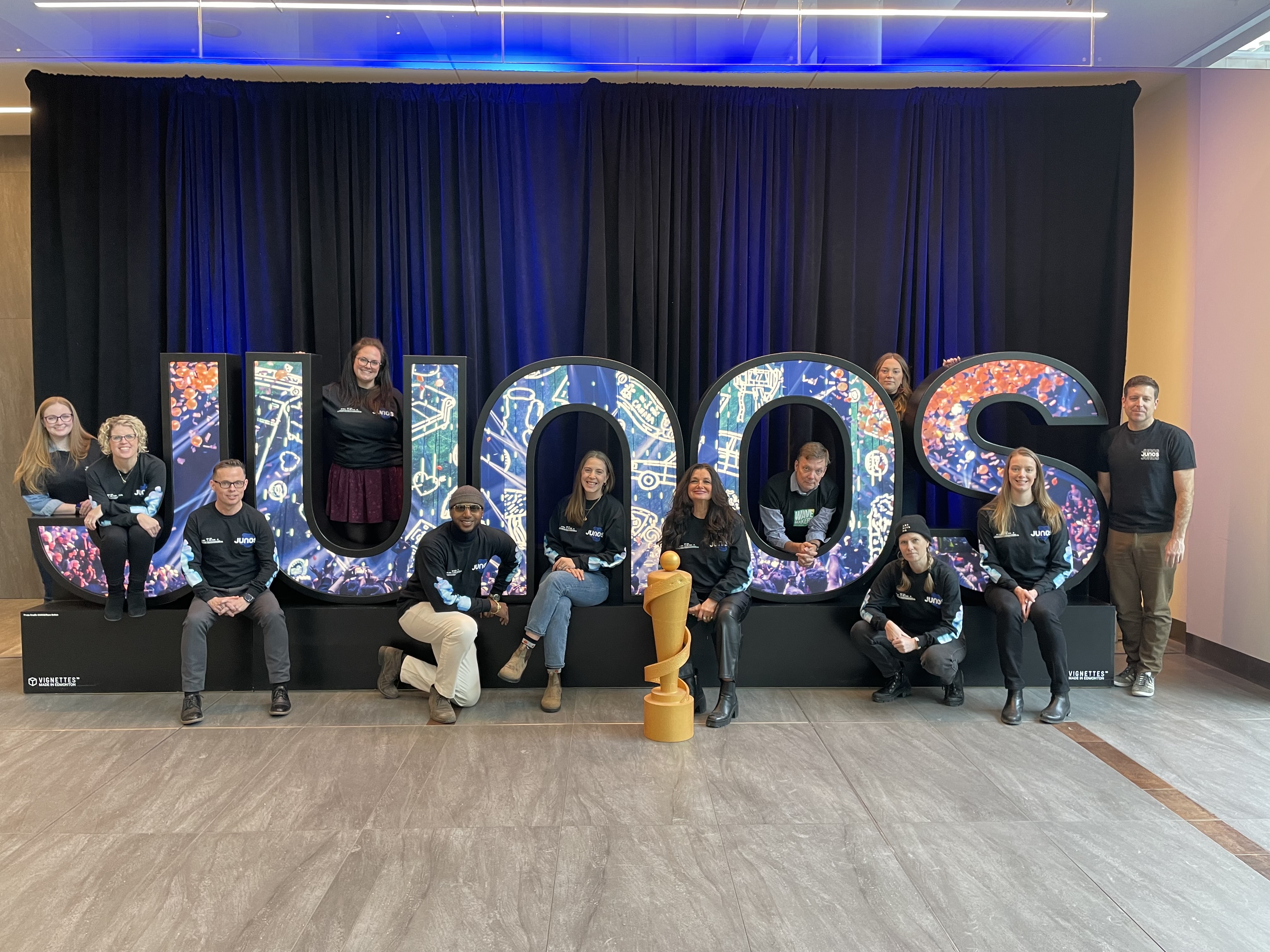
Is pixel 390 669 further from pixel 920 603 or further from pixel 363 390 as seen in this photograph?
pixel 920 603

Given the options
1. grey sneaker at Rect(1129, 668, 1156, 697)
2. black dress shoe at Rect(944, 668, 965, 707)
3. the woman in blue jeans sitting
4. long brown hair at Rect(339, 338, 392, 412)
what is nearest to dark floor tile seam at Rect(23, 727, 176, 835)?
the woman in blue jeans sitting

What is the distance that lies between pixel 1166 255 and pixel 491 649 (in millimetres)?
4655

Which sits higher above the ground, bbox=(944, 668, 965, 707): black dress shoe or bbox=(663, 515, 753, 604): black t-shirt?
bbox=(663, 515, 753, 604): black t-shirt

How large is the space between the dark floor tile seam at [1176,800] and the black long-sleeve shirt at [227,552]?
3.70 m

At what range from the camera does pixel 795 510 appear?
4980mm

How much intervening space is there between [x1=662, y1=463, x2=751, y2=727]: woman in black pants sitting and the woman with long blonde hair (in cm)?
300

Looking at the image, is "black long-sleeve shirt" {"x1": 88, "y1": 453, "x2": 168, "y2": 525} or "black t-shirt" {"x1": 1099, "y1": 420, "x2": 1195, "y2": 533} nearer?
"black long-sleeve shirt" {"x1": 88, "y1": 453, "x2": 168, "y2": 525}

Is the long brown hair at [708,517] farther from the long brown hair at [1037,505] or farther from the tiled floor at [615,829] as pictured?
the long brown hair at [1037,505]

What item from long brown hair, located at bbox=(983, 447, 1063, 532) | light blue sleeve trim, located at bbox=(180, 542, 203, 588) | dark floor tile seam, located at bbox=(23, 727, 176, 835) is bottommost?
dark floor tile seam, located at bbox=(23, 727, 176, 835)

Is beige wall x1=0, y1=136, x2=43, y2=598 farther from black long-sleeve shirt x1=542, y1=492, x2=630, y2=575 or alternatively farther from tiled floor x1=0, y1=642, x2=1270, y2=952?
black long-sleeve shirt x1=542, y1=492, x2=630, y2=575

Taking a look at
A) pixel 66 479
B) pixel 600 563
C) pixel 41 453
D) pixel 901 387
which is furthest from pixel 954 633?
pixel 41 453

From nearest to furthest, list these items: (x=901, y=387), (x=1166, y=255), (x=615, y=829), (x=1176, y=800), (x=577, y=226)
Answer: (x=615, y=829)
(x=1176, y=800)
(x=901, y=387)
(x=1166, y=255)
(x=577, y=226)

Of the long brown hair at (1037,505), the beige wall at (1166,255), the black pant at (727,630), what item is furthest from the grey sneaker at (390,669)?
the beige wall at (1166,255)

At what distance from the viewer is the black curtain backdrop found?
5773 millimetres
